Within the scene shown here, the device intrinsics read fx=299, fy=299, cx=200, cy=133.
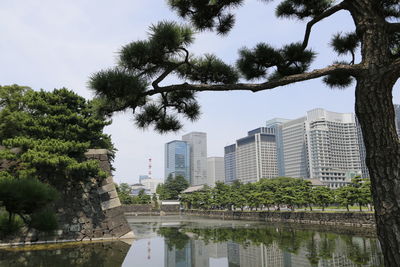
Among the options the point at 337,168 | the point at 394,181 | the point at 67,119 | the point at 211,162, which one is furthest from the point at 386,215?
the point at 211,162

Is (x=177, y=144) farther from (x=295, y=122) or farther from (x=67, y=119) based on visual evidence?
(x=67, y=119)

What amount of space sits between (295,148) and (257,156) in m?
13.6

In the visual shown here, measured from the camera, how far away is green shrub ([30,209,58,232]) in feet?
7.44

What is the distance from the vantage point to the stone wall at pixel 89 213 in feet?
31.4

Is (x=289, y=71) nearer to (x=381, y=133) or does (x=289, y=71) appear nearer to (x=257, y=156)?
(x=381, y=133)

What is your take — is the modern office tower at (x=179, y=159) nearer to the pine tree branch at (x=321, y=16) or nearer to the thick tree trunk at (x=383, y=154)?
the pine tree branch at (x=321, y=16)

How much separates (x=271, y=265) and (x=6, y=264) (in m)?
5.57

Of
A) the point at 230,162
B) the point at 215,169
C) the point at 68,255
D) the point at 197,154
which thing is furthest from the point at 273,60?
the point at 215,169

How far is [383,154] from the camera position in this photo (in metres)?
2.06

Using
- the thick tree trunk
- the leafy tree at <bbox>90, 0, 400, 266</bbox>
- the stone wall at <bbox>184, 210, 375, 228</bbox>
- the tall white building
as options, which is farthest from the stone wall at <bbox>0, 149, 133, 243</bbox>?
the tall white building

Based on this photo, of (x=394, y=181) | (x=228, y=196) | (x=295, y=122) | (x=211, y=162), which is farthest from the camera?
(x=211, y=162)

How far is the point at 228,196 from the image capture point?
28.5 m

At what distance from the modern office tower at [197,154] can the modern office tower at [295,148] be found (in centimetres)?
3350

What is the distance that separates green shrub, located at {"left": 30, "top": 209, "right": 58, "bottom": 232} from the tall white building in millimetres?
76635
